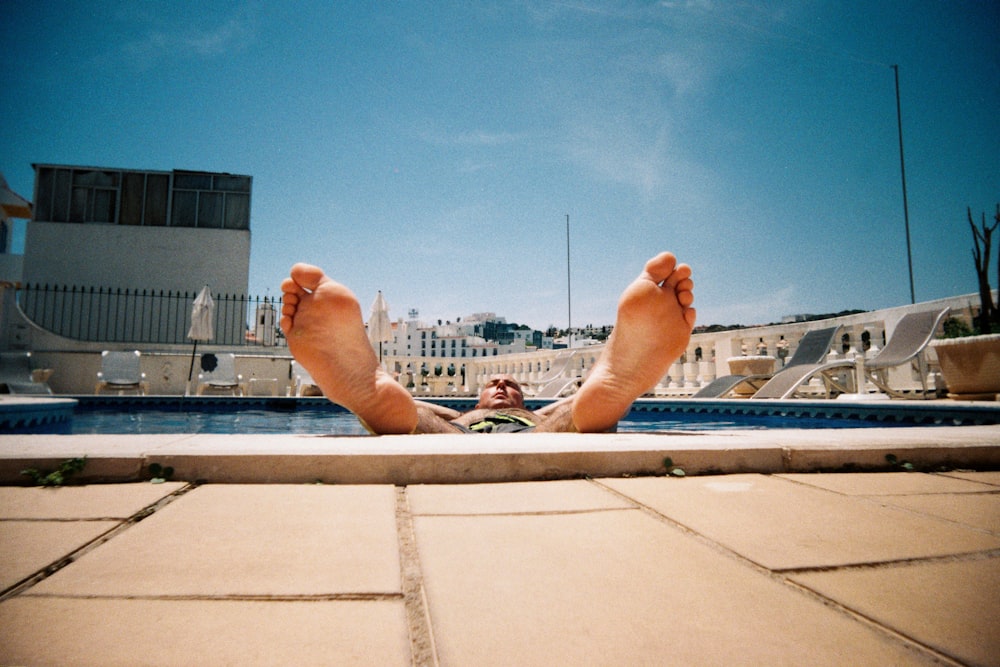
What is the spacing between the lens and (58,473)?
1.36m

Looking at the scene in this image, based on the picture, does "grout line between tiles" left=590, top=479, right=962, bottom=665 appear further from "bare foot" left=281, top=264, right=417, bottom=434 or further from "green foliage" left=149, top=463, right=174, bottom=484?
"bare foot" left=281, top=264, right=417, bottom=434

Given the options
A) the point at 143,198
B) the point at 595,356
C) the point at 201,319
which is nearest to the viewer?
the point at 201,319

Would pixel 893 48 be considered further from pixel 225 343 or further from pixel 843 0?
A: pixel 225 343

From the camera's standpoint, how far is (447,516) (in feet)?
3.74

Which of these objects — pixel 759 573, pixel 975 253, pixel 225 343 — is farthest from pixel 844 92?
pixel 225 343

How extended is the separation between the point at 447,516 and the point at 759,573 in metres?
0.63

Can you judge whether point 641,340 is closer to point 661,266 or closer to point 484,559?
point 661,266

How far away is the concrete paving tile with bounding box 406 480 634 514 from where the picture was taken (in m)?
1.20

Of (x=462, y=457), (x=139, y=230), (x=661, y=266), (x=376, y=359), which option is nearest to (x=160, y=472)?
(x=462, y=457)

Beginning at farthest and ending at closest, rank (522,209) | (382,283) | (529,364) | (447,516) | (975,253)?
(522,209), (529,364), (382,283), (975,253), (447,516)

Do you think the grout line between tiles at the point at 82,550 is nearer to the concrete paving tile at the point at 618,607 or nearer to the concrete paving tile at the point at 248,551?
the concrete paving tile at the point at 248,551

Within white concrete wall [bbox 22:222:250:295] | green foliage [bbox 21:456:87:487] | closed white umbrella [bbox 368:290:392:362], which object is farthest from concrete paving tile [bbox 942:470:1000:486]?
white concrete wall [bbox 22:222:250:295]

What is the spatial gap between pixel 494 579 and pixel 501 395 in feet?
9.54

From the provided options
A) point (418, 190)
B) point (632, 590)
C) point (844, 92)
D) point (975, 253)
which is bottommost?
point (632, 590)
